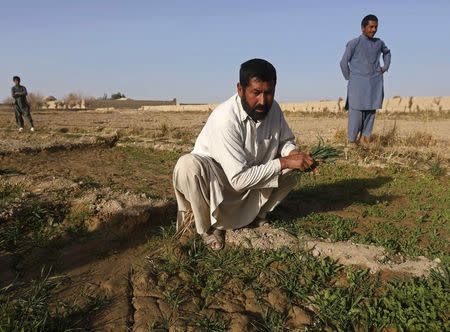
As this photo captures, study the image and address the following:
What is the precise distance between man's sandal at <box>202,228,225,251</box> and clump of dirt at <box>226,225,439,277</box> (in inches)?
2.2

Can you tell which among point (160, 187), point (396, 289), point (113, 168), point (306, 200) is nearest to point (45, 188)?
point (160, 187)

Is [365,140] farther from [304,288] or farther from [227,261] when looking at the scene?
[304,288]

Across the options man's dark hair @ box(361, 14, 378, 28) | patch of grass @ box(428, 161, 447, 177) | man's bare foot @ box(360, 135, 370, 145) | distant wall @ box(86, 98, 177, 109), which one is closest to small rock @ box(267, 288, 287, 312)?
patch of grass @ box(428, 161, 447, 177)

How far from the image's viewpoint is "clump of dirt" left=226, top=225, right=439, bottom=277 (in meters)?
2.79

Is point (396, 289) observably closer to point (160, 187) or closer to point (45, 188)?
point (160, 187)

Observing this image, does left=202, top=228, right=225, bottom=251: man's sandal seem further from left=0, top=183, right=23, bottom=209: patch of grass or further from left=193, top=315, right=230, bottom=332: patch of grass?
left=0, top=183, right=23, bottom=209: patch of grass

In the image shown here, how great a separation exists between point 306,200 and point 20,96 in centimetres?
1037

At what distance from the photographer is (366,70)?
6770 mm

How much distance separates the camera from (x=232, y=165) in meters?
2.98

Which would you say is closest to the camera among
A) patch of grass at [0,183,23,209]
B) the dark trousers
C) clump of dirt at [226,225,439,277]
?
clump of dirt at [226,225,439,277]

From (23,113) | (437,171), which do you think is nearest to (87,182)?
(437,171)

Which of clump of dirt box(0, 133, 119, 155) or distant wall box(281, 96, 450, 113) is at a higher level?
clump of dirt box(0, 133, 119, 155)

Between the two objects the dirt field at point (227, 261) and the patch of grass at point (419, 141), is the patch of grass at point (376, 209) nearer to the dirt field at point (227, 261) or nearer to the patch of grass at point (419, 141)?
the dirt field at point (227, 261)

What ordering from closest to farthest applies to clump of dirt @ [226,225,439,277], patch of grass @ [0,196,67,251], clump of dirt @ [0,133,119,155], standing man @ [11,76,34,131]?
clump of dirt @ [226,225,439,277] < patch of grass @ [0,196,67,251] < clump of dirt @ [0,133,119,155] < standing man @ [11,76,34,131]
